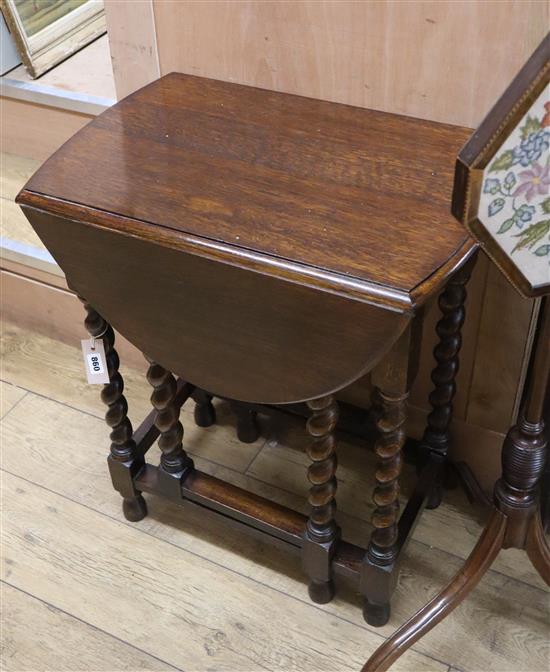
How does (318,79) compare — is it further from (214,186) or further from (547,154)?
(547,154)

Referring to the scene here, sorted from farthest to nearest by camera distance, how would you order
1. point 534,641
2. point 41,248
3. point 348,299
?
point 41,248 → point 534,641 → point 348,299

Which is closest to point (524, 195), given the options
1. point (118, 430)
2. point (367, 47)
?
point (367, 47)

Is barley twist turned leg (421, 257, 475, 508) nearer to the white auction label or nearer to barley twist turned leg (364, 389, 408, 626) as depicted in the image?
barley twist turned leg (364, 389, 408, 626)

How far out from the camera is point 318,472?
4.44ft

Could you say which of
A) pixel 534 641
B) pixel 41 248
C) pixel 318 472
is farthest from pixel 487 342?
Result: pixel 41 248

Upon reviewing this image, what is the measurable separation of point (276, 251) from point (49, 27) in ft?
4.68

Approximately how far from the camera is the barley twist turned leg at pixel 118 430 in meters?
1.44

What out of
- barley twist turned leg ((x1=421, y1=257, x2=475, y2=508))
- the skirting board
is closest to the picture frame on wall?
the skirting board

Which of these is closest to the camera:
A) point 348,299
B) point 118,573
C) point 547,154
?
point 547,154

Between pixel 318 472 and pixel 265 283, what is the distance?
0.39 metres

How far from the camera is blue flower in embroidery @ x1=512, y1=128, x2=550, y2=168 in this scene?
808 mm

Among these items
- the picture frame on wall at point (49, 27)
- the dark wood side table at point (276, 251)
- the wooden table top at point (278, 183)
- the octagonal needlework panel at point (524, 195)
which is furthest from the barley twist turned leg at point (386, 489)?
the picture frame on wall at point (49, 27)

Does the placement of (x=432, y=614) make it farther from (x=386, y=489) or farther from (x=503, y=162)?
(x=503, y=162)

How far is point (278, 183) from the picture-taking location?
48.1 inches
